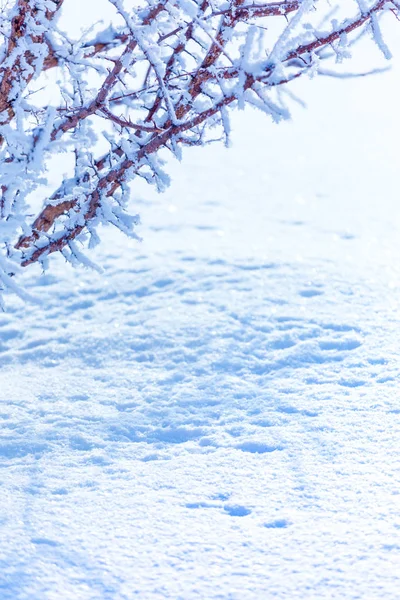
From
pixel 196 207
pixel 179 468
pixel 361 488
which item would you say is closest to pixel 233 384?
pixel 179 468

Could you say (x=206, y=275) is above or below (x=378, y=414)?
above

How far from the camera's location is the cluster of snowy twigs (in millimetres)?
2520

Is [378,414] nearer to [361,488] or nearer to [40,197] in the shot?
[361,488]

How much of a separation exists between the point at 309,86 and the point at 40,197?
8579 millimetres

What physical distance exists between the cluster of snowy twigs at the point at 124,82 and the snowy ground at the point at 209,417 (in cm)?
76

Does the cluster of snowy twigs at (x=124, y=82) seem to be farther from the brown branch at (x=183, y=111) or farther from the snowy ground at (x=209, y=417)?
the snowy ground at (x=209, y=417)

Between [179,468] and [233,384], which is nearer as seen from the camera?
[179,468]

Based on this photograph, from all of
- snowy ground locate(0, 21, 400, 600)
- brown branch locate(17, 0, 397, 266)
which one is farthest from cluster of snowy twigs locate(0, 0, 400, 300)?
snowy ground locate(0, 21, 400, 600)

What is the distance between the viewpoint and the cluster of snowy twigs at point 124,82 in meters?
2.52

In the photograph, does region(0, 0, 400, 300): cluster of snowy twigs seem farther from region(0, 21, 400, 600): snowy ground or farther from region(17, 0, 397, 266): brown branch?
region(0, 21, 400, 600): snowy ground

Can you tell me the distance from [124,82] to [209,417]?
4.71 ft

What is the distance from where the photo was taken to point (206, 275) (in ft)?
15.9

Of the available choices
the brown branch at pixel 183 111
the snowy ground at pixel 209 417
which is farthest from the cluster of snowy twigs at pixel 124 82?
the snowy ground at pixel 209 417

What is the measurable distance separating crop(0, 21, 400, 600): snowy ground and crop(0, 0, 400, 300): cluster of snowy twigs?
30.0 inches
